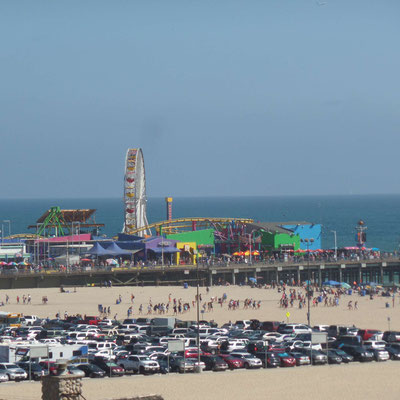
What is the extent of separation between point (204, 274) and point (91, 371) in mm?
38122

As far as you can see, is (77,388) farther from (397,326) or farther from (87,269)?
(87,269)

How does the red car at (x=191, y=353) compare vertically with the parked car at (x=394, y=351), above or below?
above

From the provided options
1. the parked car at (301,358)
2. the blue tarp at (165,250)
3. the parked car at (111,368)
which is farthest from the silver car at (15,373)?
the blue tarp at (165,250)

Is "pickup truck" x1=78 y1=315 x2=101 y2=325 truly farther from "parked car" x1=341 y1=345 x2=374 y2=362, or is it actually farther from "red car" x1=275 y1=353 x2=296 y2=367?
"parked car" x1=341 y1=345 x2=374 y2=362

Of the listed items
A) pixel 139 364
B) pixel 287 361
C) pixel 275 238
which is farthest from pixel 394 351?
pixel 275 238

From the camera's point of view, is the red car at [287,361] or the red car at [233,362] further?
the red car at [287,361]

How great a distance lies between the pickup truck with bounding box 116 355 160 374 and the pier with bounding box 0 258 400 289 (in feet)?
104

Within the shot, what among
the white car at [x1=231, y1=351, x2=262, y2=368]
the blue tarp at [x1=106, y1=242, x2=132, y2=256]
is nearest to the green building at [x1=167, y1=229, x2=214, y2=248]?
the blue tarp at [x1=106, y1=242, x2=132, y2=256]

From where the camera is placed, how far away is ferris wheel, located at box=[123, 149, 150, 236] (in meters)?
95.9

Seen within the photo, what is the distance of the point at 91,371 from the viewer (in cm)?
3328

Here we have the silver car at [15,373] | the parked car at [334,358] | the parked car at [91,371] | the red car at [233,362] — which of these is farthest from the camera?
the parked car at [334,358]

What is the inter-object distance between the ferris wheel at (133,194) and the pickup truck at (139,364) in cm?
5923

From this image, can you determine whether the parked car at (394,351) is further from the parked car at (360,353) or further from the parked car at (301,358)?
the parked car at (301,358)

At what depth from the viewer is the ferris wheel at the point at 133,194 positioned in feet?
315
